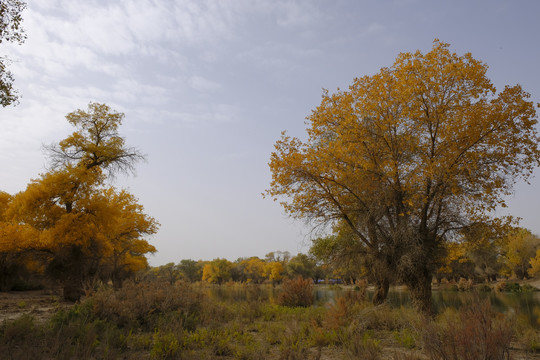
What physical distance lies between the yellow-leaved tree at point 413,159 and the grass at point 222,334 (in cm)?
381

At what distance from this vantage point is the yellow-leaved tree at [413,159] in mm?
11992

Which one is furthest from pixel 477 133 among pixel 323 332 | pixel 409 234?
pixel 323 332

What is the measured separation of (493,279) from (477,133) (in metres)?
60.8

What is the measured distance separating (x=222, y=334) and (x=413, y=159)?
33.3 feet

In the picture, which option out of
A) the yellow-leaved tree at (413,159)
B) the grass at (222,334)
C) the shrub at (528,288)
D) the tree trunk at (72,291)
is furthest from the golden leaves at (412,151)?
the shrub at (528,288)

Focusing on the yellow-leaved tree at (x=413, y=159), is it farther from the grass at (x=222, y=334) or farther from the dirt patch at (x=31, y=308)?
the dirt patch at (x=31, y=308)

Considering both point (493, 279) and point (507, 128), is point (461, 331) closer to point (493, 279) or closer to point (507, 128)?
point (507, 128)

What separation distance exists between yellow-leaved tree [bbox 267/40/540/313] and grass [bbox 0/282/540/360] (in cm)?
381

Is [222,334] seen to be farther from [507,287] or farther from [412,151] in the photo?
[507,287]

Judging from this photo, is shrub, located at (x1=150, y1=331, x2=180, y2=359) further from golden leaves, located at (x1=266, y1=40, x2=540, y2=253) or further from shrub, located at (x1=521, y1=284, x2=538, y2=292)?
shrub, located at (x1=521, y1=284, x2=538, y2=292)

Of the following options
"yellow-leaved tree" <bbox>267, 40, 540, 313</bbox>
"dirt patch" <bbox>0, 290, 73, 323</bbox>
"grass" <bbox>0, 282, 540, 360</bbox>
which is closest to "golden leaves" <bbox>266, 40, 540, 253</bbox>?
"yellow-leaved tree" <bbox>267, 40, 540, 313</bbox>

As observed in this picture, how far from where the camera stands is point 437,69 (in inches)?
506

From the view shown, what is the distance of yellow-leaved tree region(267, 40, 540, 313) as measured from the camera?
39.3 ft

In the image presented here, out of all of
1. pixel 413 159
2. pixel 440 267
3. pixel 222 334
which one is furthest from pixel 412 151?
pixel 222 334
